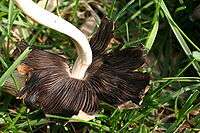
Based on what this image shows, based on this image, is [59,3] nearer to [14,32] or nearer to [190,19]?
[14,32]

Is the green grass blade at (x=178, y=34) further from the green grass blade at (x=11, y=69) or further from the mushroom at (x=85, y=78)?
the green grass blade at (x=11, y=69)

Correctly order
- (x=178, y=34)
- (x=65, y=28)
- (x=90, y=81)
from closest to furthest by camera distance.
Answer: (x=65, y=28) < (x=90, y=81) < (x=178, y=34)

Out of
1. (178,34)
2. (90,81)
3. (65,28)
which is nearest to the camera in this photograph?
(65,28)

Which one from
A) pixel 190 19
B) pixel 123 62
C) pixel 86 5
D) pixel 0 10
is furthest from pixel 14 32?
pixel 190 19

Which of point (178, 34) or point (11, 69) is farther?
point (178, 34)

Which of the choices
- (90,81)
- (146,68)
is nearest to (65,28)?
(90,81)

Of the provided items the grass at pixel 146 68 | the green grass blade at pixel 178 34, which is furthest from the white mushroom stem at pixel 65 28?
the green grass blade at pixel 178 34

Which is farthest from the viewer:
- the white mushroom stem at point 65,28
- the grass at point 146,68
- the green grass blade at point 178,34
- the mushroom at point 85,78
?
the green grass blade at point 178,34

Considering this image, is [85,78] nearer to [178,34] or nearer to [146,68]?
[146,68]
